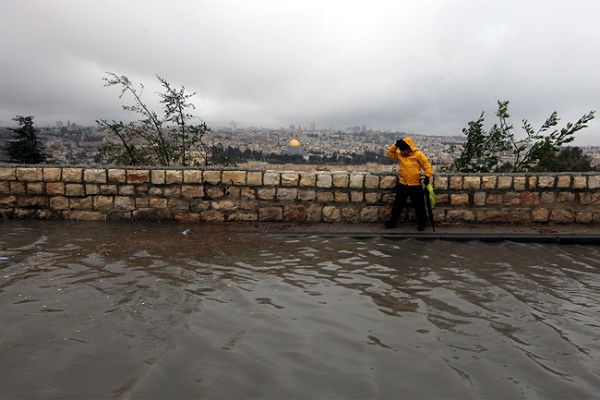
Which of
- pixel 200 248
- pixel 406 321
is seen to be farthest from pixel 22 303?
pixel 406 321

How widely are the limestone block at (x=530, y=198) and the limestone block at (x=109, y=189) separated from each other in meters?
7.38

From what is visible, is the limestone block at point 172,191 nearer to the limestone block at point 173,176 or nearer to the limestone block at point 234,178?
the limestone block at point 173,176

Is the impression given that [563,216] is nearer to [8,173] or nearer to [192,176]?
[192,176]

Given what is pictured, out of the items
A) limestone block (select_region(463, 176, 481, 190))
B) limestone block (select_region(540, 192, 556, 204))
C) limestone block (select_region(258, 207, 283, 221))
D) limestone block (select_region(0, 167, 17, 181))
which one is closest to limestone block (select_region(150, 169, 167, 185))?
limestone block (select_region(258, 207, 283, 221))

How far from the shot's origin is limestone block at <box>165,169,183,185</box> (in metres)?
6.96

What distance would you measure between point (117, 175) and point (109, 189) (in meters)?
0.30

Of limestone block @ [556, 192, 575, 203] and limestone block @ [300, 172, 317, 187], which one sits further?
limestone block @ [300, 172, 317, 187]

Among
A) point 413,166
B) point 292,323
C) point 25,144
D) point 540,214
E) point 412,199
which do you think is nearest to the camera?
point 292,323

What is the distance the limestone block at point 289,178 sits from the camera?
6988 mm

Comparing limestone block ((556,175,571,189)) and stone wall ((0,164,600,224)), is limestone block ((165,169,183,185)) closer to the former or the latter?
stone wall ((0,164,600,224))

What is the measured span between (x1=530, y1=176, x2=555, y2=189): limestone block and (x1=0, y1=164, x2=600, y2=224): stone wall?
95 mm

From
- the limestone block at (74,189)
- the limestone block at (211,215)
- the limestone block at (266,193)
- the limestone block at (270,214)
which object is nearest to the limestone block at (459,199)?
the limestone block at (270,214)

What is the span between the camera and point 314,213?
707 centimetres

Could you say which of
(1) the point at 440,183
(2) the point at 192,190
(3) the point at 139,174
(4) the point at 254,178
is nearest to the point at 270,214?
(4) the point at 254,178
